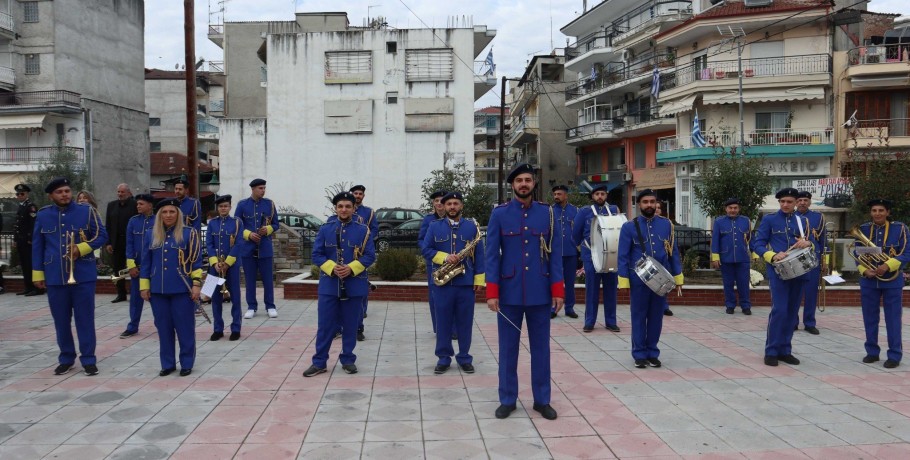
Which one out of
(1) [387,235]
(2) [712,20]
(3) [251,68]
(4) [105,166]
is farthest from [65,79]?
(2) [712,20]

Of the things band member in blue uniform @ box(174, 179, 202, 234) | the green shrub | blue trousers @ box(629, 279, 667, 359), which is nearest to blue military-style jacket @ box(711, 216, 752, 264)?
blue trousers @ box(629, 279, 667, 359)

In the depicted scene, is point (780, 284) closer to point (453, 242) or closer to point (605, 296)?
point (605, 296)

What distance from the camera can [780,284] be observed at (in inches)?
310

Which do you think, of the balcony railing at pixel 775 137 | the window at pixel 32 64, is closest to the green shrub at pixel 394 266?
the balcony railing at pixel 775 137

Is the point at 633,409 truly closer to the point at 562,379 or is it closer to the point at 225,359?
the point at 562,379

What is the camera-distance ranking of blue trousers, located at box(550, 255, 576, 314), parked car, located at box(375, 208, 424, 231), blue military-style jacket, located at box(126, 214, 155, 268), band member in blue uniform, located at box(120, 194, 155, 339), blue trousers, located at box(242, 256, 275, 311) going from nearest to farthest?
band member in blue uniform, located at box(120, 194, 155, 339), blue military-style jacket, located at box(126, 214, 155, 268), blue trousers, located at box(242, 256, 275, 311), blue trousers, located at box(550, 255, 576, 314), parked car, located at box(375, 208, 424, 231)

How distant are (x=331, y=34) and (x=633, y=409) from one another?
109ft

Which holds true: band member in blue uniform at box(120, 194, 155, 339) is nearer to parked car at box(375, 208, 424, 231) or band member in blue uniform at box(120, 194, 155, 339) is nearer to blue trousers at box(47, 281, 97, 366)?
blue trousers at box(47, 281, 97, 366)

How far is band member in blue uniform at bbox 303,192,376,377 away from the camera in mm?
7262

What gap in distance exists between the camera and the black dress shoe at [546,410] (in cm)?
585

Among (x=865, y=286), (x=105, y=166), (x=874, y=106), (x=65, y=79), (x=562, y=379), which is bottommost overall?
(x=562, y=379)

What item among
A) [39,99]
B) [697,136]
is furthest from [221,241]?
[39,99]

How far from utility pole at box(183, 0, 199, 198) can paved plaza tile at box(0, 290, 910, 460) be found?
5968 mm

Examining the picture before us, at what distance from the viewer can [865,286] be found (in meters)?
7.96
